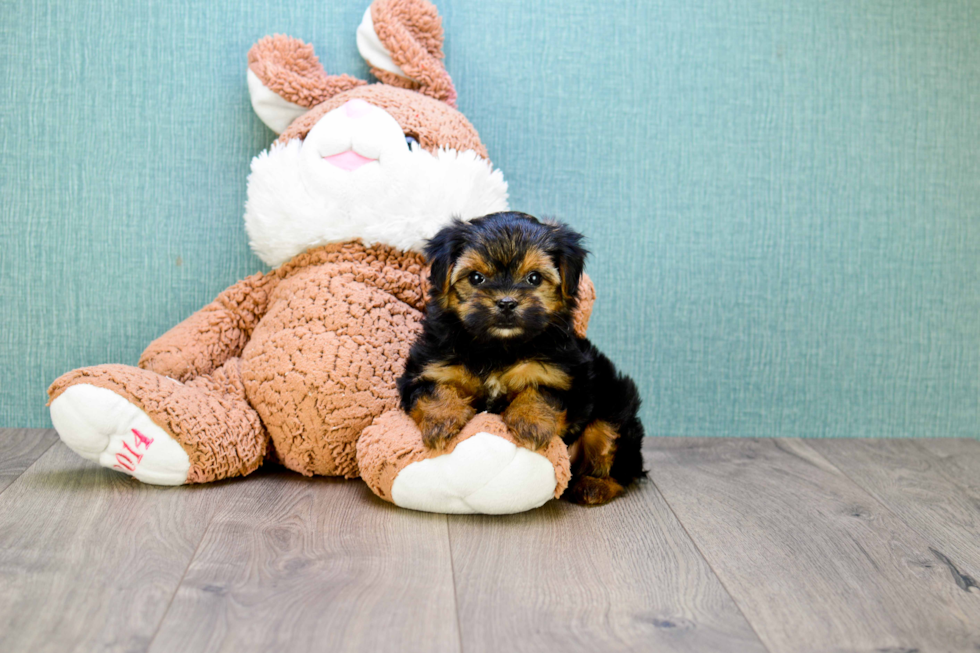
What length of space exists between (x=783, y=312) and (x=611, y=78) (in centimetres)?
108

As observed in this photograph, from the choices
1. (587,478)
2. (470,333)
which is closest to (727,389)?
(587,478)

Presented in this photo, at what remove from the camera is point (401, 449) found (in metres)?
2.11

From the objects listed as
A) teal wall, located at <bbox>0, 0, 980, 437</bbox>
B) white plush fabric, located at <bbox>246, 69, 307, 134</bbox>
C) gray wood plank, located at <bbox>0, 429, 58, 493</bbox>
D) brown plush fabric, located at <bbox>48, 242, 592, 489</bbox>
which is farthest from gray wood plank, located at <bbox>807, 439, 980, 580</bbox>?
gray wood plank, located at <bbox>0, 429, 58, 493</bbox>

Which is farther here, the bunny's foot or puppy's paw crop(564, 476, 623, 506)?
puppy's paw crop(564, 476, 623, 506)

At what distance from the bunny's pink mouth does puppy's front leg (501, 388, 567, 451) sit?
34.2 inches

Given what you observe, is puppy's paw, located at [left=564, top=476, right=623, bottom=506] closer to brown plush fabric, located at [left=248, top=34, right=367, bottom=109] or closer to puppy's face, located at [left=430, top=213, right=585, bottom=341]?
puppy's face, located at [left=430, top=213, right=585, bottom=341]

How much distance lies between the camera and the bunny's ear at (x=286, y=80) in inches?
102

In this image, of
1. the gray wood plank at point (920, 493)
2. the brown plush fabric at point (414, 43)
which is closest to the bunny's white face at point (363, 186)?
the brown plush fabric at point (414, 43)

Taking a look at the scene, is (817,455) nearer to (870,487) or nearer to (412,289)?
(870,487)

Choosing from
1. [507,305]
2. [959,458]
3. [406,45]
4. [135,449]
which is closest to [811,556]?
[507,305]

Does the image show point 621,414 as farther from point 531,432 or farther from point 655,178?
point 655,178

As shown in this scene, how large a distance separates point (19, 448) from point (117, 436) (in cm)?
73

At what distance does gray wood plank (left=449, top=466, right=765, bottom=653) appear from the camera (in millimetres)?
1554

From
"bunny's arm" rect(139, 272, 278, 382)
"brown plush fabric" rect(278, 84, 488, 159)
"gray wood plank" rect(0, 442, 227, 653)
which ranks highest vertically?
"brown plush fabric" rect(278, 84, 488, 159)
